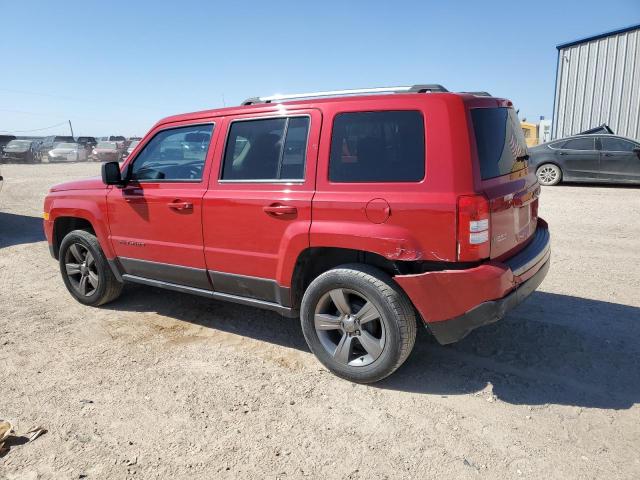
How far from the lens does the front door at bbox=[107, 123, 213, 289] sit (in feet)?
12.9

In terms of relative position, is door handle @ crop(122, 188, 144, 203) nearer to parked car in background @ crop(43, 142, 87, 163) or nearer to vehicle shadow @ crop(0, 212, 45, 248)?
vehicle shadow @ crop(0, 212, 45, 248)

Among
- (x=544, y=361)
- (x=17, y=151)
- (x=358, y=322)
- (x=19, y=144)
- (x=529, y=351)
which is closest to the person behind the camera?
(x=358, y=322)

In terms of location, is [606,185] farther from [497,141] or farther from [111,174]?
[111,174]

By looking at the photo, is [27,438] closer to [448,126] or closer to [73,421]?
[73,421]

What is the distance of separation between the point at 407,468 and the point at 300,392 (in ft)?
3.14

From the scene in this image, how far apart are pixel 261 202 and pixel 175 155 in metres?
1.18

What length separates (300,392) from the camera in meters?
3.23

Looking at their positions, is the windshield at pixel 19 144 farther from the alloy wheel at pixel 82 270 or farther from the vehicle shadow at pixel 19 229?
the alloy wheel at pixel 82 270

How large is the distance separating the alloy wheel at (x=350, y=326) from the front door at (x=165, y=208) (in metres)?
1.13

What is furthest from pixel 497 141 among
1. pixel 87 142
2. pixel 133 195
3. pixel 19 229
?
pixel 87 142

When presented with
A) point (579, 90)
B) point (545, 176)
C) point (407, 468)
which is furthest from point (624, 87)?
point (407, 468)

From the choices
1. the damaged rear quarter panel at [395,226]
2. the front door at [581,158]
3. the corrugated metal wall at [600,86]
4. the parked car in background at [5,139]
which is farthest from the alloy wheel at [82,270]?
the parked car in background at [5,139]

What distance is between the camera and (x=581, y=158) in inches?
488

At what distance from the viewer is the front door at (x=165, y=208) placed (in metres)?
3.92
